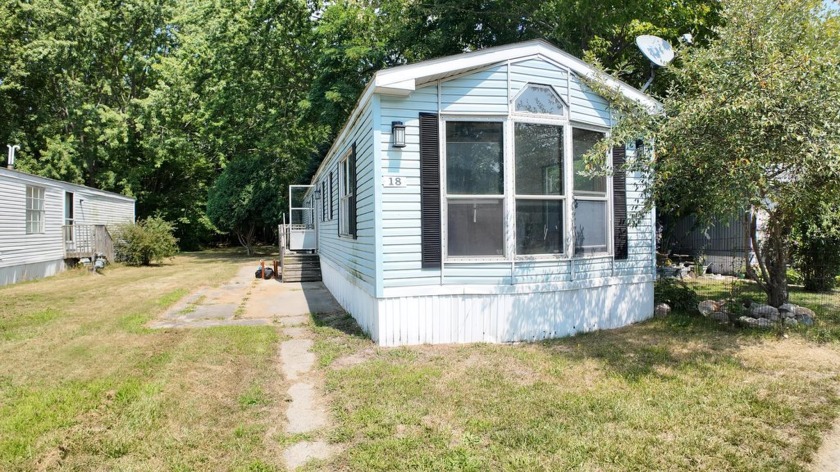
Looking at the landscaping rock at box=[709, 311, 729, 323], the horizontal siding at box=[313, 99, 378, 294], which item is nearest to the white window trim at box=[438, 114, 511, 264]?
the horizontal siding at box=[313, 99, 378, 294]

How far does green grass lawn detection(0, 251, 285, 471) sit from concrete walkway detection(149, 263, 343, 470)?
150 millimetres

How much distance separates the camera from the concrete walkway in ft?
11.9

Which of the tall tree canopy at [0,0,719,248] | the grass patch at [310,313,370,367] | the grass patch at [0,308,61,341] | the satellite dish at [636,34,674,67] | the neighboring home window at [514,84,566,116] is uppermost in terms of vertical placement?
the tall tree canopy at [0,0,719,248]

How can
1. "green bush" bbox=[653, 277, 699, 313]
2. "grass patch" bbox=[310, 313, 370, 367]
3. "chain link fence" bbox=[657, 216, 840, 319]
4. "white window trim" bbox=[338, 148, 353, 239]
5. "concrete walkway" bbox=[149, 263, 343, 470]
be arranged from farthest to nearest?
1. "chain link fence" bbox=[657, 216, 840, 319]
2. "white window trim" bbox=[338, 148, 353, 239]
3. "green bush" bbox=[653, 277, 699, 313]
4. "grass patch" bbox=[310, 313, 370, 367]
5. "concrete walkway" bbox=[149, 263, 343, 470]

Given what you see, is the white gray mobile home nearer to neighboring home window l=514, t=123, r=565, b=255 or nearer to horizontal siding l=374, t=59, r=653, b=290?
horizontal siding l=374, t=59, r=653, b=290

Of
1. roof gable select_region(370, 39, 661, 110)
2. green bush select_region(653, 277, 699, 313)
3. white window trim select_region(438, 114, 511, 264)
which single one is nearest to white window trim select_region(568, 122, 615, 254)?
roof gable select_region(370, 39, 661, 110)

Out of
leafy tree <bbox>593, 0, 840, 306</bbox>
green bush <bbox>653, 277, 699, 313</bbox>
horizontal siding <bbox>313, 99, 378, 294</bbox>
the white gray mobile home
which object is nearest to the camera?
leafy tree <bbox>593, 0, 840, 306</bbox>

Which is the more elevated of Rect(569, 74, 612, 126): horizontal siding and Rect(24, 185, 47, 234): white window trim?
Rect(569, 74, 612, 126): horizontal siding

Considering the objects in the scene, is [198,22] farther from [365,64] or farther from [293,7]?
[365,64]

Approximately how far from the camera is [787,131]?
15.4 feet

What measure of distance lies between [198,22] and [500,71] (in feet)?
71.5

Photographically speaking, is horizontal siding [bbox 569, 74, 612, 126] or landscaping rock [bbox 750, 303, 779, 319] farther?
landscaping rock [bbox 750, 303, 779, 319]

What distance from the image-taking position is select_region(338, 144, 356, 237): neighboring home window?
7406 millimetres

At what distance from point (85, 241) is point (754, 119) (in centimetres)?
1785
